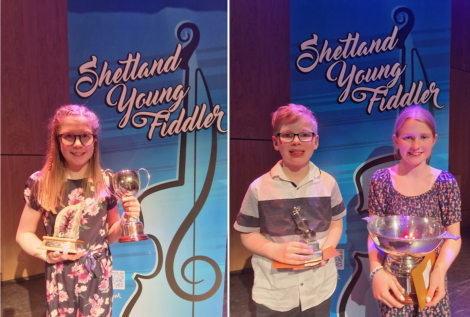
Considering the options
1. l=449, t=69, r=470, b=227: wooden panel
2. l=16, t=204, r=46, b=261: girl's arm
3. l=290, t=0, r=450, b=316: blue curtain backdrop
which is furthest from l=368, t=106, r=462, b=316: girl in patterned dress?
l=449, t=69, r=470, b=227: wooden panel

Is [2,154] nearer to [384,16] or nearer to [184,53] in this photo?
[184,53]

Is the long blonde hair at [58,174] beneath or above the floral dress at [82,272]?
above

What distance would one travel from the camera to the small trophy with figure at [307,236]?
1606mm

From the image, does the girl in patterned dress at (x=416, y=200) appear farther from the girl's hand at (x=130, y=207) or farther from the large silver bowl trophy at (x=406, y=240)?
the girl's hand at (x=130, y=207)

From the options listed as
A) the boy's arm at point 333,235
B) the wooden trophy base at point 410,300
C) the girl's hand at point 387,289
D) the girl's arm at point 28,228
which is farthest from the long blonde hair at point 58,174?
the wooden trophy base at point 410,300

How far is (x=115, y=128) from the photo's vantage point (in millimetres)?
2340

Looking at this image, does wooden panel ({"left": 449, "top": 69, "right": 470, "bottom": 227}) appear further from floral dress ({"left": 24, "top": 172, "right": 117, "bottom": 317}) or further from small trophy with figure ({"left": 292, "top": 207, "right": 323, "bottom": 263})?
floral dress ({"left": 24, "top": 172, "right": 117, "bottom": 317})

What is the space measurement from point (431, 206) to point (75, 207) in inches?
69.4

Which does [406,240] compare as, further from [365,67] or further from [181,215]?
[181,215]

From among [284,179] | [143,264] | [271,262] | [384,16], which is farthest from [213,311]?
[384,16]

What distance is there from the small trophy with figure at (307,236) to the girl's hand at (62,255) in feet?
3.44

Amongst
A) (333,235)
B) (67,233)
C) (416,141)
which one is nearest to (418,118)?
(416,141)

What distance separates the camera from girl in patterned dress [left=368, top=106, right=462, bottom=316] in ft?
5.24

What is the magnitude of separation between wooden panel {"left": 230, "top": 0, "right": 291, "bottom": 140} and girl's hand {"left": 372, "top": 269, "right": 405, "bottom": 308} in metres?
1.65
